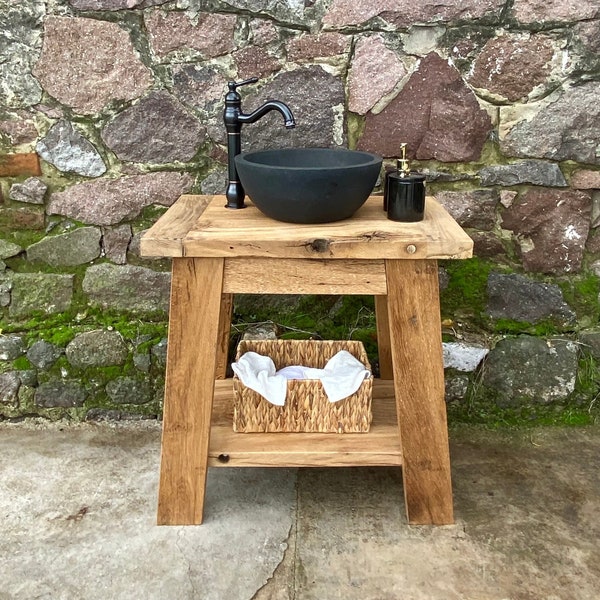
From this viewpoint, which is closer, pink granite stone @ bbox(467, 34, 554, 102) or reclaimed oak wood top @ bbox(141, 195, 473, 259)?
reclaimed oak wood top @ bbox(141, 195, 473, 259)

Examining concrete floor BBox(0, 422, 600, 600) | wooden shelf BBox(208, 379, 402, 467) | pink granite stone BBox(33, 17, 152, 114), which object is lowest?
concrete floor BBox(0, 422, 600, 600)

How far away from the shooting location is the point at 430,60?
1.82 meters

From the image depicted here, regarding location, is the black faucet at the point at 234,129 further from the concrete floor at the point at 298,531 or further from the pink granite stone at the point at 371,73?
the concrete floor at the point at 298,531

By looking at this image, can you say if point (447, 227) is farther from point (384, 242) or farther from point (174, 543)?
point (174, 543)

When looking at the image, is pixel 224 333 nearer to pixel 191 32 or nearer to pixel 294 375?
pixel 294 375

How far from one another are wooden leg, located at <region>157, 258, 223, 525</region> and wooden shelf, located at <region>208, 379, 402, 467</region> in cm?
7

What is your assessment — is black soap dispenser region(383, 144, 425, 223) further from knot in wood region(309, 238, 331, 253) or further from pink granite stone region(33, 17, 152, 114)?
pink granite stone region(33, 17, 152, 114)

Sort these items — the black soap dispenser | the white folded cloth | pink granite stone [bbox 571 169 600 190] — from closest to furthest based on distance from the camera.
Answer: the black soap dispenser, the white folded cloth, pink granite stone [bbox 571 169 600 190]

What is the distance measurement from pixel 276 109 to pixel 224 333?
674 mm

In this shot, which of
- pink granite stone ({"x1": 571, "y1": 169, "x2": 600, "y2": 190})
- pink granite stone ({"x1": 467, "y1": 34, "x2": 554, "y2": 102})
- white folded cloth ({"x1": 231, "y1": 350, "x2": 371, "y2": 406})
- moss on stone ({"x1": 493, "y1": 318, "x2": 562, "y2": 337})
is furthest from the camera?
moss on stone ({"x1": 493, "y1": 318, "x2": 562, "y2": 337})

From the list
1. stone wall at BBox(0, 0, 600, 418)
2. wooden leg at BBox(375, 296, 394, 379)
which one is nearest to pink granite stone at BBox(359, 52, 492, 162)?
stone wall at BBox(0, 0, 600, 418)

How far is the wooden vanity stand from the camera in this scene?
4.63 ft

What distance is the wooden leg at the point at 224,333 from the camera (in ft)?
6.18

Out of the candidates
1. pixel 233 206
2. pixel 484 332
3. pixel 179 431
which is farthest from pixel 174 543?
pixel 484 332
